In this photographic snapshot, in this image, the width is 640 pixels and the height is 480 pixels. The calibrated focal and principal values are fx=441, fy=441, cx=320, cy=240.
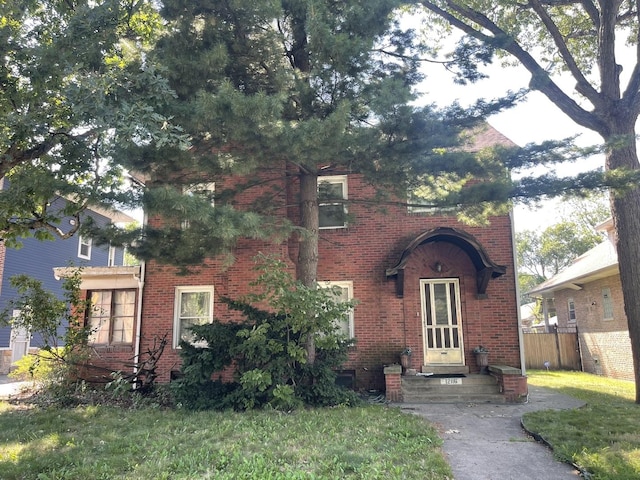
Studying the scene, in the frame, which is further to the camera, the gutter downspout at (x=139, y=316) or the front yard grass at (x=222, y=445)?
the gutter downspout at (x=139, y=316)

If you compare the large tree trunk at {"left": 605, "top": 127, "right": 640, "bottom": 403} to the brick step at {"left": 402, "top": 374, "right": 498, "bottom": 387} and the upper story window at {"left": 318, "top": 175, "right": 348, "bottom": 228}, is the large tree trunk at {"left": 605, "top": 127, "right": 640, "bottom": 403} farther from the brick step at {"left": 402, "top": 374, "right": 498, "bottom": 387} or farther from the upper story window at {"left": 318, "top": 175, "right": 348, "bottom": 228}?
the upper story window at {"left": 318, "top": 175, "right": 348, "bottom": 228}

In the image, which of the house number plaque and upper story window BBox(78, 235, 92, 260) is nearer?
the house number plaque

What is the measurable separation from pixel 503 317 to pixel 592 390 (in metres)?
3.10

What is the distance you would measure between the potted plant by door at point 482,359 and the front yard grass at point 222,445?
11.9 feet

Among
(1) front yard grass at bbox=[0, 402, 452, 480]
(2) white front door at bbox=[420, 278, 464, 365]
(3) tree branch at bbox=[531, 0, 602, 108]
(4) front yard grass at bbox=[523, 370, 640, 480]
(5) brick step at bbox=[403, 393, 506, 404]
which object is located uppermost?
(3) tree branch at bbox=[531, 0, 602, 108]

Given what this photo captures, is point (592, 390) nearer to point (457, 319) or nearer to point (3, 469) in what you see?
point (457, 319)

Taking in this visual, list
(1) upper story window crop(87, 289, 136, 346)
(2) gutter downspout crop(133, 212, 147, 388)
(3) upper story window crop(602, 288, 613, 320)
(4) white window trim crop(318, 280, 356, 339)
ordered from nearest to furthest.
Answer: (4) white window trim crop(318, 280, 356, 339), (2) gutter downspout crop(133, 212, 147, 388), (1) upper story window crop(87, 289, 136, 346), (3) upper story window crop(602, 288, 613, 320)

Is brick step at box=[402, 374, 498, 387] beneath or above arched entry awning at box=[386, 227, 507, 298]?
beneath

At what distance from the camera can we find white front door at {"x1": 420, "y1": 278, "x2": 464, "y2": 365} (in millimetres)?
10648

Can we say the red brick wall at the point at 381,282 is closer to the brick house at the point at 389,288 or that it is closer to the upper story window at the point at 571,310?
the brick house at the point at 389,288

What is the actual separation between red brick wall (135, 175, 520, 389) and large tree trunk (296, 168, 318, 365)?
4.87 ft

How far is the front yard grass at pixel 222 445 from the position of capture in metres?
4.52

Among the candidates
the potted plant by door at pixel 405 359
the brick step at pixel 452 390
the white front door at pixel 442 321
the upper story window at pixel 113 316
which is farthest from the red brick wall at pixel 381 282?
the upper story window at pixel 113 316

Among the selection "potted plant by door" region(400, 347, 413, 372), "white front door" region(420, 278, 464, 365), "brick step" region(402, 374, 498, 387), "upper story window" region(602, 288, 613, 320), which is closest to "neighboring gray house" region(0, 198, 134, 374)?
"potted plant by door" region(400, 347, 413, 372)
